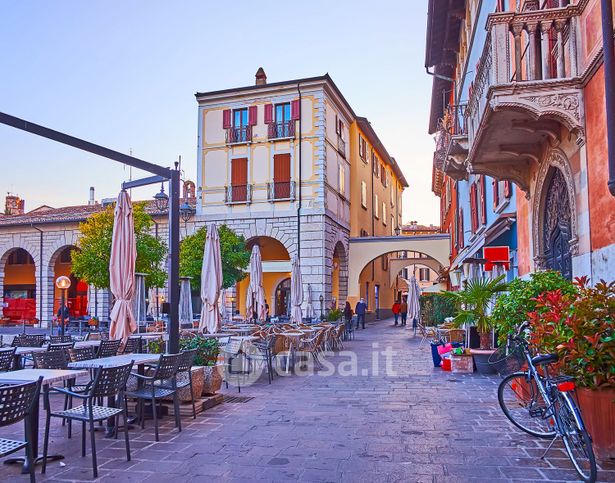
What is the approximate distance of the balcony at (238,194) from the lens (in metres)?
27.7

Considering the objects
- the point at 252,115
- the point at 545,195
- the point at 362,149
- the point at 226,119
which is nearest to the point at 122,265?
the point at 545,195

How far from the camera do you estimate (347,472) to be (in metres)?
5.09

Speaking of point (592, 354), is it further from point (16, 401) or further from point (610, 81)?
point (16, 401)

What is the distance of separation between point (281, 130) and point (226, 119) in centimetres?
301

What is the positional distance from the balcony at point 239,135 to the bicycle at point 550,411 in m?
22.2

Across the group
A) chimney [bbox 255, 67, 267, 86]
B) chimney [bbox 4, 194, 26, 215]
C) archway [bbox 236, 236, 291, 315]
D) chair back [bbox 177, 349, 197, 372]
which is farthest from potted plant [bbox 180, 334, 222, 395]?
chimney [bbox 4, 194, 26, 215]

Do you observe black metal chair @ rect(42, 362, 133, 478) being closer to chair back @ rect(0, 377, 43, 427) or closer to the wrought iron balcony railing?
chair back @ rect(0, 377, 43, 427)

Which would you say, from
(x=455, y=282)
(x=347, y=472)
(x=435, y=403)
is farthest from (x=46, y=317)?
(x=347, y=472)

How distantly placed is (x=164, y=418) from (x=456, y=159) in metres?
10.8

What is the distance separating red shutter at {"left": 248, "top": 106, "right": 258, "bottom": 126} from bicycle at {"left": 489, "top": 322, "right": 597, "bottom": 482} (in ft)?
73.4

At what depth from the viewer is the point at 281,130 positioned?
2762cm

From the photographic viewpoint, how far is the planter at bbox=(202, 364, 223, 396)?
A: 8.17 metres

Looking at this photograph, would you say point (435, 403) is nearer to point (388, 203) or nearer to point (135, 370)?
point (135, 370)

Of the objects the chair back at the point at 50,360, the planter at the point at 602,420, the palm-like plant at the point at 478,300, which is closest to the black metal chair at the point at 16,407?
the chair back at the point at 50,360
